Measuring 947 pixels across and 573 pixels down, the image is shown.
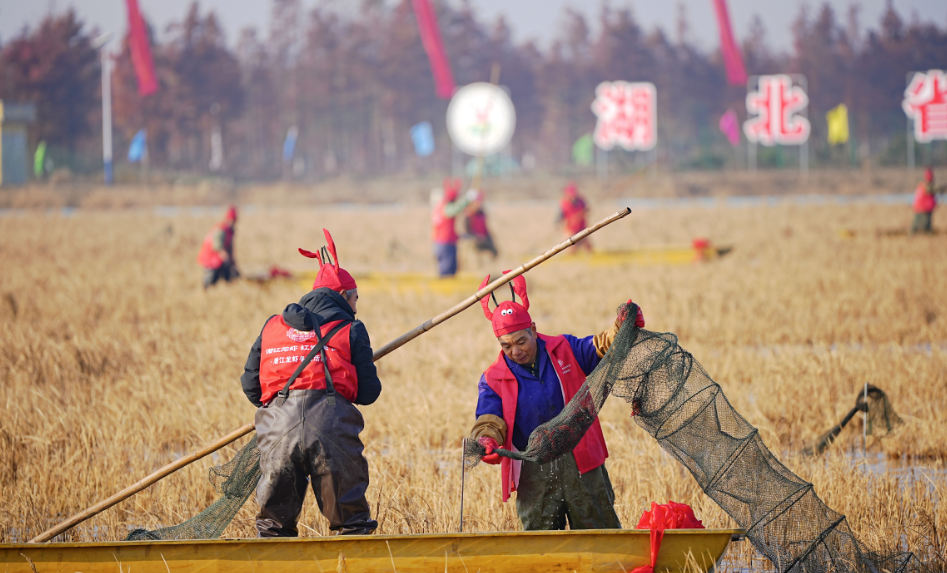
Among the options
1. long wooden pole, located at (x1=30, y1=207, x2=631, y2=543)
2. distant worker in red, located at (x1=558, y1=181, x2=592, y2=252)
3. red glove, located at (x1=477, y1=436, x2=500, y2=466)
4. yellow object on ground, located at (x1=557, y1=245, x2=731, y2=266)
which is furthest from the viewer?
distant worker in red, located at (x1=558, y1=181, x2=592, y2=252)

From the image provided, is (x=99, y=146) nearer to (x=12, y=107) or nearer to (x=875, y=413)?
(x=12, y=107)

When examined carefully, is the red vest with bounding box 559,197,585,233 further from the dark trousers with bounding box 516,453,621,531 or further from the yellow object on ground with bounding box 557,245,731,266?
the dark trousers with bounding box 516,453,621,531

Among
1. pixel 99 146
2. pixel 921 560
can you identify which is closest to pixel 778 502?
pixel 921 560

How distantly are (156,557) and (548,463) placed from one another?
1.77 meters

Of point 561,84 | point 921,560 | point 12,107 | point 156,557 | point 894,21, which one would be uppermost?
point 894,21

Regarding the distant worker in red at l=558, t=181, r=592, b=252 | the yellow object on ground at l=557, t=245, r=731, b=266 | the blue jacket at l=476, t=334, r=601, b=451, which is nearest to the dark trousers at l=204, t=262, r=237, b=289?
the yellow object on ground at l=557, t=245, r=731, b=266

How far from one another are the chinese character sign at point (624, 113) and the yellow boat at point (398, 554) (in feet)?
152

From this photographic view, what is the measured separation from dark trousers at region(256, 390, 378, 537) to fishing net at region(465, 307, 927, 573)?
552 millimetres

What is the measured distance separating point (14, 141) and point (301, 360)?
161ft

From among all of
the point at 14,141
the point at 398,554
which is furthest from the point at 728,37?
the point at 398,554

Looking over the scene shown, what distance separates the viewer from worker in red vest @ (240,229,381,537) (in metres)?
4.45

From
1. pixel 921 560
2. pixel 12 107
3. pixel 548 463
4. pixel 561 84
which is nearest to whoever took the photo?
pixel 548 463

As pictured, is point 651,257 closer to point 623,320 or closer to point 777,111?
point 623,320

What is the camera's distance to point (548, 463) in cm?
455
